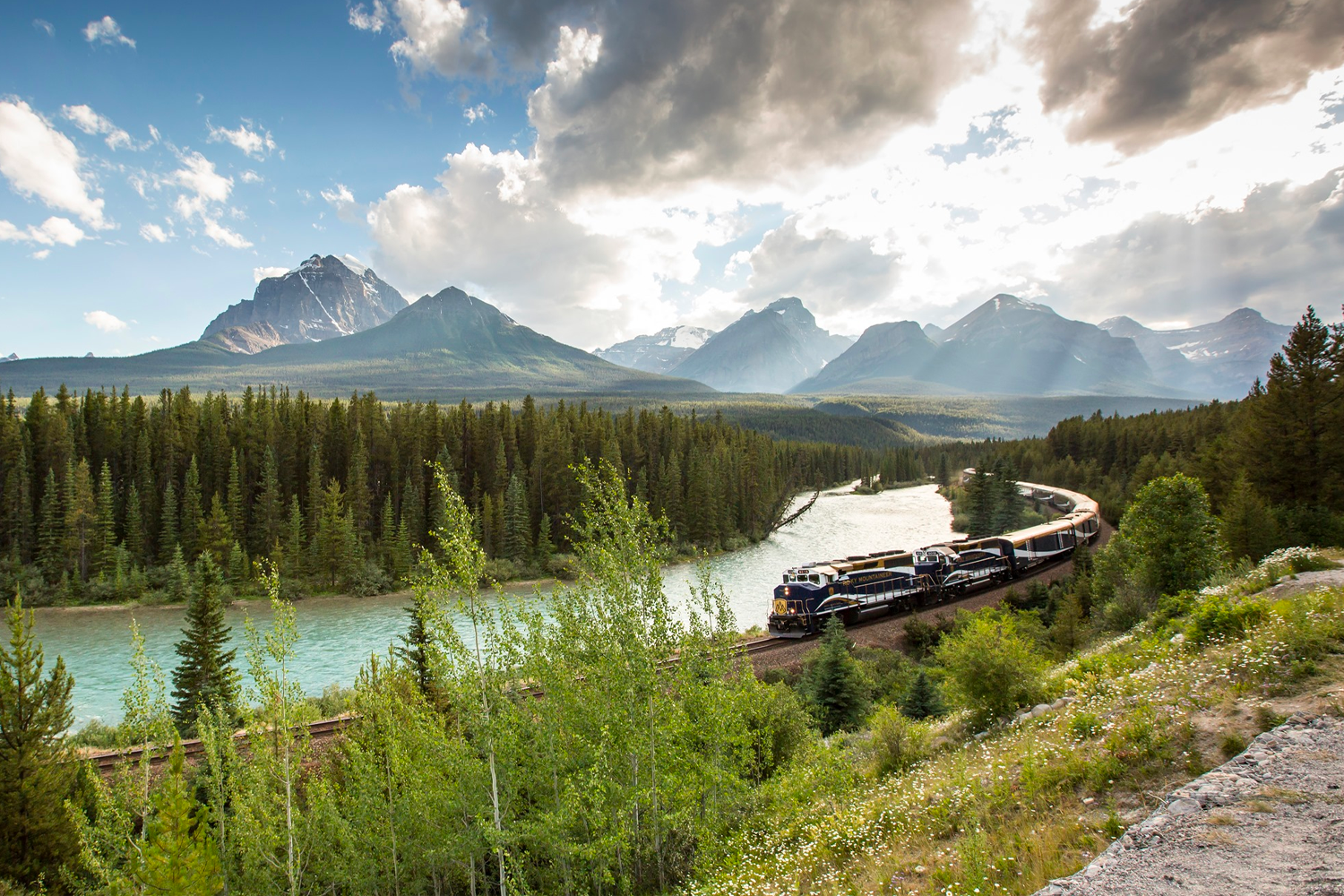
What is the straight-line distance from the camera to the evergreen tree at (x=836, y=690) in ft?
77.5

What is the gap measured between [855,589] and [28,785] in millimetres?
36319

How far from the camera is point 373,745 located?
1720 centimetres

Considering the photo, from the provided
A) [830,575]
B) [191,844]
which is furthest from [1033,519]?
[191,844]

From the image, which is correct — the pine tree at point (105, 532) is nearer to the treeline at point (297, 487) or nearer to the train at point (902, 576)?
the treeline at point (297, 487)

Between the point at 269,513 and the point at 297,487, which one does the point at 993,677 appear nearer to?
the point at 269,513

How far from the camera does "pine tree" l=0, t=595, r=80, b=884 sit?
15.4 metres

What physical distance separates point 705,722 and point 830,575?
24182mm

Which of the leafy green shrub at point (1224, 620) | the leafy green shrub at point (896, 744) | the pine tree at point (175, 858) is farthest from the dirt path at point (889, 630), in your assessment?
the pine tree at point (175, 858)

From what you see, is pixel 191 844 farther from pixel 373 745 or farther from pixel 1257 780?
pixel 1257 780

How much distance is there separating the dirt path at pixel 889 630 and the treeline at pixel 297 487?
23.1 metres

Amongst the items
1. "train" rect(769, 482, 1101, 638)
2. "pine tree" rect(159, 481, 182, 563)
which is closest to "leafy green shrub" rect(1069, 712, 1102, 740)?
"train" rect(769, 482, 1101, 638)

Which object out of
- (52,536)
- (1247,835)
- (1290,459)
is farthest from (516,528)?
(1247,835)

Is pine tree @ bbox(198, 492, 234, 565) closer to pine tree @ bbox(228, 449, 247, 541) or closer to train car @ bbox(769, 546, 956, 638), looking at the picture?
pine tree @ bbox(228, 449, 247, 541)

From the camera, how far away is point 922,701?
22.5 m
